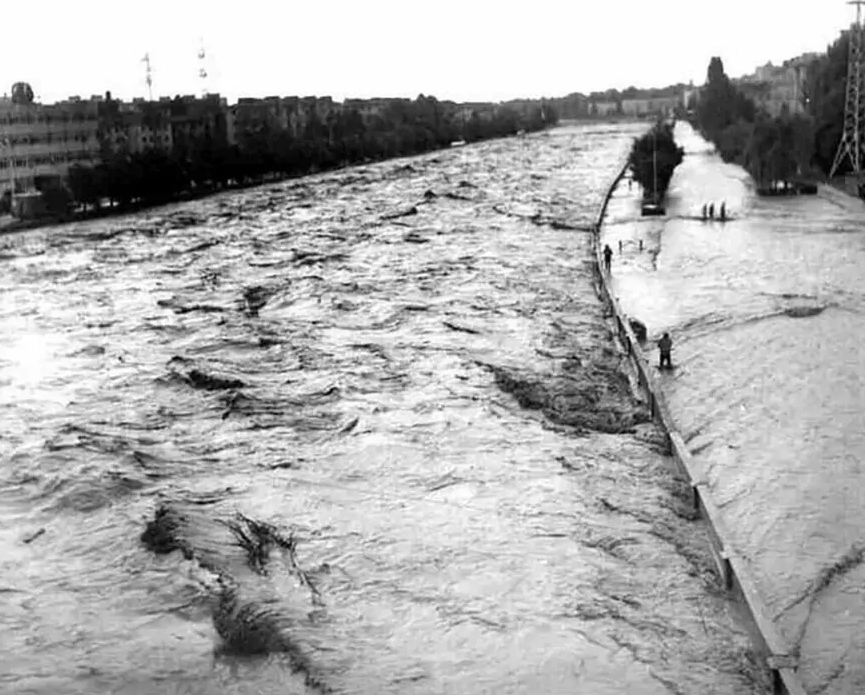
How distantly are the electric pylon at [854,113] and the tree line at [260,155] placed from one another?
8.92 metres

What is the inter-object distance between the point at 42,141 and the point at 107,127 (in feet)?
7.88

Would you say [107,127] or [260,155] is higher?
[107,127]

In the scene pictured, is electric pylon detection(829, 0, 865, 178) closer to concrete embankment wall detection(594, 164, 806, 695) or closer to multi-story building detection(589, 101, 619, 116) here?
concrete embankment wall detection(594, 164, 806, 695)

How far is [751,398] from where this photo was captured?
487cm

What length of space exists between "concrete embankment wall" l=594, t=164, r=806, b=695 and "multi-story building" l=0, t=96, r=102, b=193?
13.9m

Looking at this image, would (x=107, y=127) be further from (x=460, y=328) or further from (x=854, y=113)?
A: (x=460, y=328)

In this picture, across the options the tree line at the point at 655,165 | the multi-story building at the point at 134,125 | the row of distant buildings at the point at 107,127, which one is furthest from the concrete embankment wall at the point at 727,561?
the multi-story building at the point at 134,125

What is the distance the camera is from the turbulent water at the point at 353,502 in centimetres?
289

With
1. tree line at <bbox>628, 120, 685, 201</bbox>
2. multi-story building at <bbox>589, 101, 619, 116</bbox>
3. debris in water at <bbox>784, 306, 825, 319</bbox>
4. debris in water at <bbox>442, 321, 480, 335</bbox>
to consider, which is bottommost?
debris in water at <bbox>442, 321, 480, 335</bbox>

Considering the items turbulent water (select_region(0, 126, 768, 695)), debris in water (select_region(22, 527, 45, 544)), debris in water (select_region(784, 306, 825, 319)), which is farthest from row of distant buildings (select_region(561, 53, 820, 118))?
debris in water (select_region(22, 527, 45, 544))

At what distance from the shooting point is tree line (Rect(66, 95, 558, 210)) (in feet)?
48.1

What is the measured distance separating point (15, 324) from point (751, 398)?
15.6 ft

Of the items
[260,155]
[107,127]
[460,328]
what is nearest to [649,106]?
[107,127]

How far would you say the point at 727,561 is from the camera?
317cm
